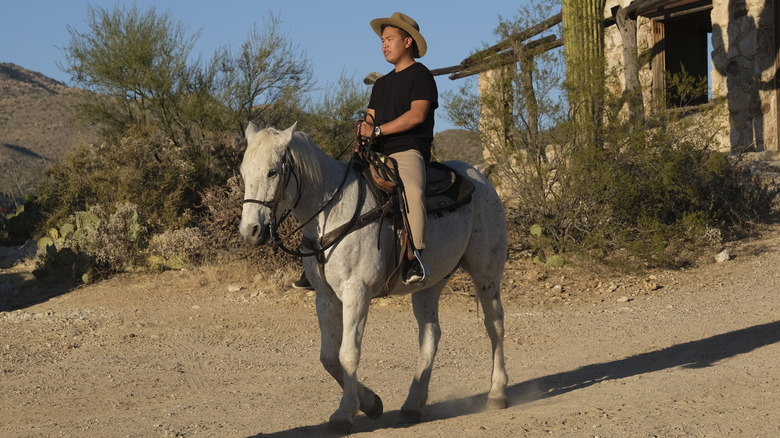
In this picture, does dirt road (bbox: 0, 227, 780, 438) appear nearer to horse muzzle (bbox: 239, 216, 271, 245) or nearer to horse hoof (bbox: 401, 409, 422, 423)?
horse hoof (bbox: 401, 409, 422, 423)

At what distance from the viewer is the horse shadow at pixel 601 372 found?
270 inches

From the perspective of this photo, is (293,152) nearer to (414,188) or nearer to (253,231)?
(253,231)

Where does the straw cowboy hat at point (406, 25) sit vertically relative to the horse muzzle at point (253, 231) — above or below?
above

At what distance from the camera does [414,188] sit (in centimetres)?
659

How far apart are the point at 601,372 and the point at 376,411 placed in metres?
2.91

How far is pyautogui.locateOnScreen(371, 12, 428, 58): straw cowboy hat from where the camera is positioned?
6.96 meters

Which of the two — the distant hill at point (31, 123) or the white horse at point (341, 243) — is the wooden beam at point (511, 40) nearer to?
the white horse at point (341, 243)

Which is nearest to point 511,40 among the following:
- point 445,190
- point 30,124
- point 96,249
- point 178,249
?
point 178,249

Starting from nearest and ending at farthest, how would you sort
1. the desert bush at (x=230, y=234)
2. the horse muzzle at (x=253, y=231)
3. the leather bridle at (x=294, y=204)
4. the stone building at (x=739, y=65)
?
the horse muzzle at (x=253, y=231) < the leather bridle at (x=294, y=204) < the desert bush at (x=230, y=234) < the stone building at (x=739, y=65)

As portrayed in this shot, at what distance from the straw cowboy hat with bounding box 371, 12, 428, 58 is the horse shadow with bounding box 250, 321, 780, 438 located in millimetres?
2974

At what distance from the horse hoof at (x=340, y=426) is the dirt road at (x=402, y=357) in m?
0.25

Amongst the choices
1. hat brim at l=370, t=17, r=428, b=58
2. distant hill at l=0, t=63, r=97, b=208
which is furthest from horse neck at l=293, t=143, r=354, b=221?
distant hill at l=0, t=63, r=97, b=208

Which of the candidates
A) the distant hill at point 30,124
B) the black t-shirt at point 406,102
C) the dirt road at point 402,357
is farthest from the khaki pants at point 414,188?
the distant hill at point 30,124

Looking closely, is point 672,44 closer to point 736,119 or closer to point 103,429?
point 736,119
